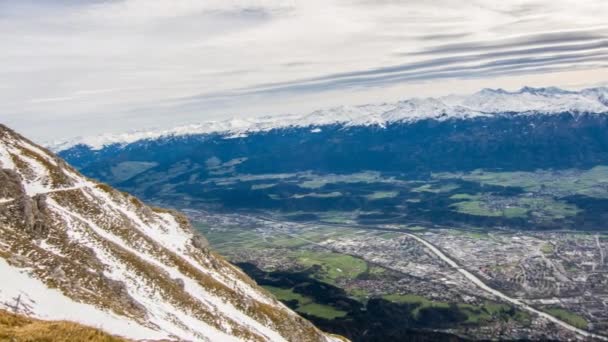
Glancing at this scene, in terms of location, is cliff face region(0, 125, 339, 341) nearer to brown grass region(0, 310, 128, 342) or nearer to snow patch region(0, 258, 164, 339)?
snow patch region(0, 258, 164, 339)

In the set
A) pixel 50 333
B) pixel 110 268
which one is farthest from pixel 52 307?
pixel 50 333

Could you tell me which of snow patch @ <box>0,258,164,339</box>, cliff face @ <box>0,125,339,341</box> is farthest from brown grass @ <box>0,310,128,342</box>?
snow patch @ <box>0,258,164,339</box>

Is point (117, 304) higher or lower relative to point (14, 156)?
lower

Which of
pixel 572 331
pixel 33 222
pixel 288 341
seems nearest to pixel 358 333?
pixel 572 331

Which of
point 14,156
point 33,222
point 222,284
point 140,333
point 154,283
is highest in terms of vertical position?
point 14,156

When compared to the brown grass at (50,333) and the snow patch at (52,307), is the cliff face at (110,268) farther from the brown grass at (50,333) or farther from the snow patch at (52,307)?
the brown grass at (50,333)

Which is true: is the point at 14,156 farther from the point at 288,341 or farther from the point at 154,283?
the point at 288,341
